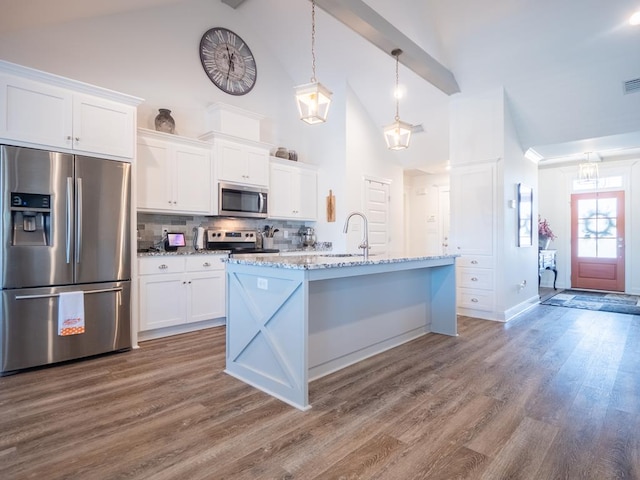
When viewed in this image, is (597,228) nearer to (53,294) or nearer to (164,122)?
(164,122)

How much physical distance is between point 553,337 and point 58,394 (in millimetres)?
4680

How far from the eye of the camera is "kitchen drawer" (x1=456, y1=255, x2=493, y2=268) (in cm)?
489

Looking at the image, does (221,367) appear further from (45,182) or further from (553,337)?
(553,337)

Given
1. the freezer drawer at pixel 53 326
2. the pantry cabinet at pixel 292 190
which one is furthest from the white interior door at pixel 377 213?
the freezer drawer at pixel 53 326

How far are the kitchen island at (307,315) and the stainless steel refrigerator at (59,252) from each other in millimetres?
1295

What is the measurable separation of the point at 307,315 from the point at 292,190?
3.54 m

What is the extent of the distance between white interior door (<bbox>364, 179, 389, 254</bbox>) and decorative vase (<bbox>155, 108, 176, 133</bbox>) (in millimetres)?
3026

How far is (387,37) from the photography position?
385 cm

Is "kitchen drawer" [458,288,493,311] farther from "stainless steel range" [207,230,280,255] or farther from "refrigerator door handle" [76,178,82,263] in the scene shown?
"refrigerator door handle" [76,178,82,263]

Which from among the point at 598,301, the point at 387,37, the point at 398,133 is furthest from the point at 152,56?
the point at 598,301

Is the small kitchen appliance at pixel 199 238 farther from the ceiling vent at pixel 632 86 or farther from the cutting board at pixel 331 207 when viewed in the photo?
the ceiling vent at pixel 632 86

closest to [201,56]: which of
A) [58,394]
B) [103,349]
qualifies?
[103,349]

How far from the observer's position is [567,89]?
4535mm

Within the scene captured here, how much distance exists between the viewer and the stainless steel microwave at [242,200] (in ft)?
15.5
